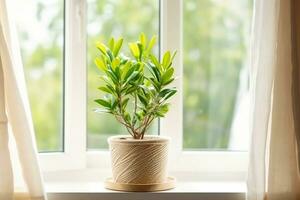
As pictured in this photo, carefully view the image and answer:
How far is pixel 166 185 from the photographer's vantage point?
1.78 meters

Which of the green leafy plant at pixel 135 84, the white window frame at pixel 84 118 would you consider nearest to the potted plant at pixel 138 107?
the green leafy plant at pixel 135 84

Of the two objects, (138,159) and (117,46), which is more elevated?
(117,46)

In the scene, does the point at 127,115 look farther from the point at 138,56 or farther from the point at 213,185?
the point at 213,185

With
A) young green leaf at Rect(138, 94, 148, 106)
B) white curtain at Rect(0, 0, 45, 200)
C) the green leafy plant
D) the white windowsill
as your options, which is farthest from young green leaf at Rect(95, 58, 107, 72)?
the white windowsill

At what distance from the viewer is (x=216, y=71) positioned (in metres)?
2.09

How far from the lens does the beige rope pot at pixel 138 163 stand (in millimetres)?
1731

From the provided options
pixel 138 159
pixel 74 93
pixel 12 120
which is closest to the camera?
pixel 12 120

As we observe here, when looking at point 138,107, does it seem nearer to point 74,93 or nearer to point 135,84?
point 135,84

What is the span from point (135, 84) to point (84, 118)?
0.34 metres

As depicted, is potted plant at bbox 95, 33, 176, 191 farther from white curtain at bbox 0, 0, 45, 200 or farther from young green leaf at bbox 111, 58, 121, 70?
white curtain at bbox 0, 0, 45, 200

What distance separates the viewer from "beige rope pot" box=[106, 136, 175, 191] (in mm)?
1731

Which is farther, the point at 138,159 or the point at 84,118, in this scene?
the point at 84,118

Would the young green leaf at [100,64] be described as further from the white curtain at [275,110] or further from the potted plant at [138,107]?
the white curtain at [275,110]

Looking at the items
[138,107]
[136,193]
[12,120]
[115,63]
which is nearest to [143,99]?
[138,107]
